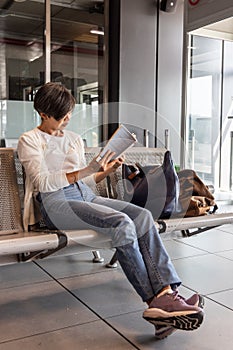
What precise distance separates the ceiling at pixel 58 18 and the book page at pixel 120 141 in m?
3.23

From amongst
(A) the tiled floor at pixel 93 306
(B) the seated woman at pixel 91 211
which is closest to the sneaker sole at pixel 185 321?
(B) the seated woman at pixel 91 211

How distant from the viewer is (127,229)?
167 cm

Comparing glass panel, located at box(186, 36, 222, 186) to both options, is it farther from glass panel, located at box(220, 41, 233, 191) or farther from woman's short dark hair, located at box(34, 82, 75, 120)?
woman's short dark hair, located at box(34, 82, 75, 120)

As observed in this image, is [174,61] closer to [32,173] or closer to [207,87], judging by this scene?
[207,87]

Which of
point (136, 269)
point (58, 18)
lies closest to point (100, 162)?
point (136, 269)

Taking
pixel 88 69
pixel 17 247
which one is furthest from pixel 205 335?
pixel 88 69

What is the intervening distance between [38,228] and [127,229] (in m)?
0.52

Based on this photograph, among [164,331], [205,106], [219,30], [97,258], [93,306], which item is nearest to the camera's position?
[164,331]

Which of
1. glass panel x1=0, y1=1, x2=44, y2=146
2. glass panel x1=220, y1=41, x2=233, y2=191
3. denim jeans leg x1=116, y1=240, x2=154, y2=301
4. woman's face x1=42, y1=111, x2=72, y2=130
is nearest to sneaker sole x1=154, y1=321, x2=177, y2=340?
denim jeans leg x1=116, y1=240, x2=154, y2=301

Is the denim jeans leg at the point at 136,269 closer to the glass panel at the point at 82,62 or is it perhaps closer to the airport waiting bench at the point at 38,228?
the airport waiting bench at the point at 38,228

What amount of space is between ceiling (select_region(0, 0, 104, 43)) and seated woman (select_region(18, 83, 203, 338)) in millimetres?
2999

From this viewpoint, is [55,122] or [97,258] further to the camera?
[97,258]

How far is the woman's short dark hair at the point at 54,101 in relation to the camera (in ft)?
6.04

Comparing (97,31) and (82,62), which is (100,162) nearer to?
(97,31)
